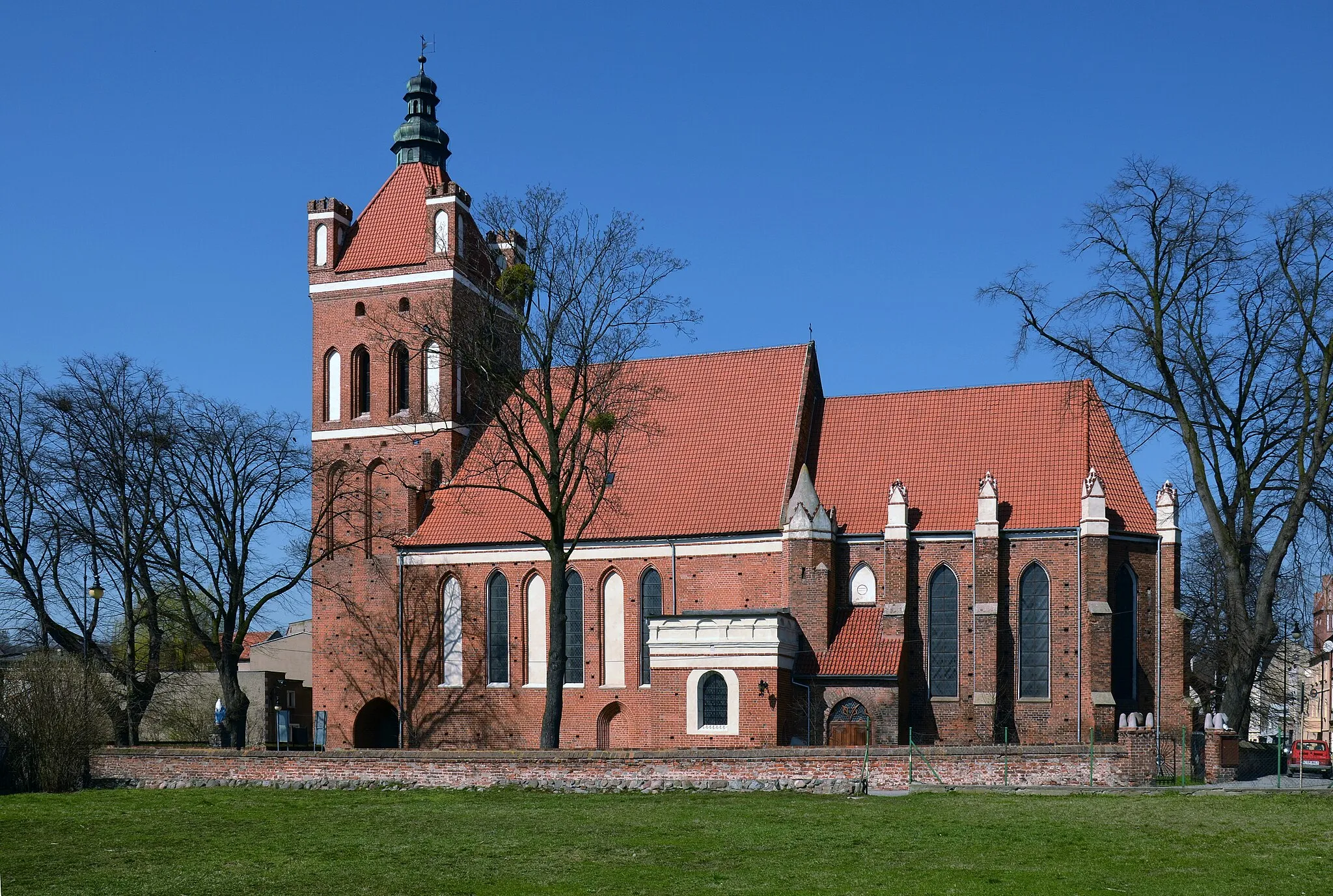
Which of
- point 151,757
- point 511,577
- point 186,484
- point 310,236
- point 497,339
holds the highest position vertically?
point 310,236

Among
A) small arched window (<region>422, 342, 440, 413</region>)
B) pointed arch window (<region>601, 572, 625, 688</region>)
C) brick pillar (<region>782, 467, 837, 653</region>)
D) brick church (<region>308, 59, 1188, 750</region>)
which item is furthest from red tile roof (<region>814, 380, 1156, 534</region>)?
small arched window (<region>422, 342, 440, 413</region>)

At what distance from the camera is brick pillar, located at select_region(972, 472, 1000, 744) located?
115 ft

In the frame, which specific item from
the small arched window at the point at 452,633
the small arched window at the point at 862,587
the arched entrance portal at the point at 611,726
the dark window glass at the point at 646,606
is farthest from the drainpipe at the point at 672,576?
the small arched window at the point at 452,633

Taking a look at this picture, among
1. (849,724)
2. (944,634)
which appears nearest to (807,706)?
(849,724)

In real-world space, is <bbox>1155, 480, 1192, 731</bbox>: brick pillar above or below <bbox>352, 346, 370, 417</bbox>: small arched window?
below

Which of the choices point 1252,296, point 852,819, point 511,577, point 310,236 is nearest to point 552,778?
point 852,819

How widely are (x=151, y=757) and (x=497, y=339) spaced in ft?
41.5

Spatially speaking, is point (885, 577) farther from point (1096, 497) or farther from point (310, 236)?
point (310, 236)

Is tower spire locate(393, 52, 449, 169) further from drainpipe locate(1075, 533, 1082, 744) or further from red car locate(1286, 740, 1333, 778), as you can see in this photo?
red car locate(1286, 740, 1333, 778)

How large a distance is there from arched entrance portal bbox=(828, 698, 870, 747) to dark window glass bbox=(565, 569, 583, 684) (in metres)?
7.93

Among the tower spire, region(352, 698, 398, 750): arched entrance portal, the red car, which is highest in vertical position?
the tower spire

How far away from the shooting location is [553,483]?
110ft

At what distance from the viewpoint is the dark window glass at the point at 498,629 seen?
41188 mm

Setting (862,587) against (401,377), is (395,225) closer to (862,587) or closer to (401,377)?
(401,377)
